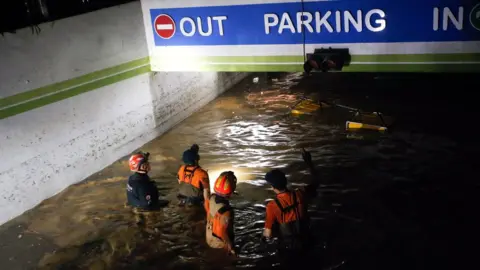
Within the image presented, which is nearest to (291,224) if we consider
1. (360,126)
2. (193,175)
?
(193,175)

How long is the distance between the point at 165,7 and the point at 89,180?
396 centimetres

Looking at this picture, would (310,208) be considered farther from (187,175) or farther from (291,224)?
(187,175)

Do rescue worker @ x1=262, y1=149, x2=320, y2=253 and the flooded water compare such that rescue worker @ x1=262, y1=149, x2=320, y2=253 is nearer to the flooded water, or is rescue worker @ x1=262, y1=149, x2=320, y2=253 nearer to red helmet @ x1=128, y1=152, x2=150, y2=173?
the flooded water

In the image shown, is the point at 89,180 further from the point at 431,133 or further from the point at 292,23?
the point at 431,133

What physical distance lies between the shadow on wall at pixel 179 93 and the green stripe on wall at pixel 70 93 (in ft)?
2.52

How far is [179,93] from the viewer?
523 inches

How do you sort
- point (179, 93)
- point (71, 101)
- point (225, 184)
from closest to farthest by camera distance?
point (225, 184)
point (71, 101)
point (179, 93)

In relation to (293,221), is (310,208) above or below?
below

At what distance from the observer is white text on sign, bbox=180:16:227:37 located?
959 centimetres

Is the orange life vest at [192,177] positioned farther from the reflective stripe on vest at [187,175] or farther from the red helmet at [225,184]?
the red helmet at [225,184]

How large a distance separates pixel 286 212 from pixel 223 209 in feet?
2.72

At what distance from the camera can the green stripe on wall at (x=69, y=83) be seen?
869 cm

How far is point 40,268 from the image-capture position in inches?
295

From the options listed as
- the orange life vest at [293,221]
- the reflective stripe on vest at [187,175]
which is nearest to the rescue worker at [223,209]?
the orange life vest at [293,221]
